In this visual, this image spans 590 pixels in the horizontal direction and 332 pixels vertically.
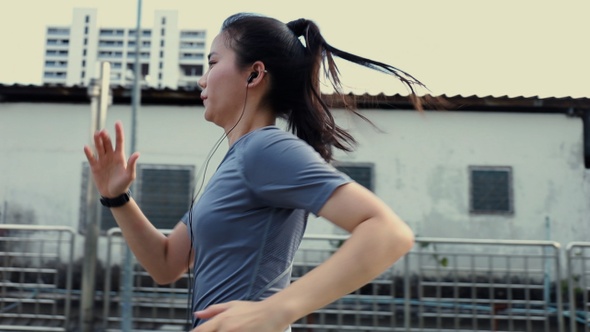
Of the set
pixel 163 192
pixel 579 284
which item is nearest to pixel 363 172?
pixel 163 192

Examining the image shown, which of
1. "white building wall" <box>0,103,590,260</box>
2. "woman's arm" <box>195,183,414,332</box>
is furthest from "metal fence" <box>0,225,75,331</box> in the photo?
"woman's arm" <box>195,183,414,332</box>

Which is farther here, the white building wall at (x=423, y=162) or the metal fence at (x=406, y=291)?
the white building wall at (x=423, y=162)

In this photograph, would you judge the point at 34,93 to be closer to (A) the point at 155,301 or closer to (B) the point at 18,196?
(B) the point at 18,196

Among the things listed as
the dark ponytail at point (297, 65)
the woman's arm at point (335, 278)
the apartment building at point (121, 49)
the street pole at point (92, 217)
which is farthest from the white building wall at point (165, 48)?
the woman's arm at point (335, 278)

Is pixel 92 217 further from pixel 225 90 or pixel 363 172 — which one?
pixel 363 172

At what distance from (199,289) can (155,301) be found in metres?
5.01

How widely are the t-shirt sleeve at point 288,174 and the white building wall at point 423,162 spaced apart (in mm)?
9227

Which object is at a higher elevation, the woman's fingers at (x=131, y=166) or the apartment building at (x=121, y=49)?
the apartment building at (x=121, y=49)

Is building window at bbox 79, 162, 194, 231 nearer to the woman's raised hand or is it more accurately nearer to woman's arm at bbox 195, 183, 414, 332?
the woman's raised hand

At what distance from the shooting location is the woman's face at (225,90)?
4.85 ft

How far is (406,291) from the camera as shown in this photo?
5926mm

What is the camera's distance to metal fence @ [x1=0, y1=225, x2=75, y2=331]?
608 cm

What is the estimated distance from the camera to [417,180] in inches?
412

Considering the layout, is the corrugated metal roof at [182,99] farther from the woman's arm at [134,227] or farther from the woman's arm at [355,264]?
the woman's arm at [355,264]
